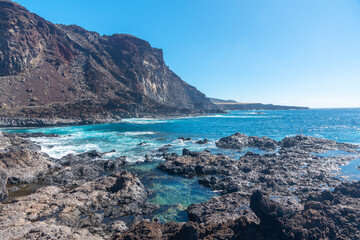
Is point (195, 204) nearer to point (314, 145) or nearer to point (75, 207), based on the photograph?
point (75, 207)

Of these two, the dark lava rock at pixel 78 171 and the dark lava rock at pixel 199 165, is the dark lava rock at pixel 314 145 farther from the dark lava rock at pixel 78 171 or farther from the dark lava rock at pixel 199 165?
the dark lava rock at pixel 78 171

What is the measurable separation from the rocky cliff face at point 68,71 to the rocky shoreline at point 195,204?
5935 centimetres

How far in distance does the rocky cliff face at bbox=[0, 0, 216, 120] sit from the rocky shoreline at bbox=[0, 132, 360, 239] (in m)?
59.3

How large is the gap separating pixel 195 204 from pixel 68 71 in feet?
372

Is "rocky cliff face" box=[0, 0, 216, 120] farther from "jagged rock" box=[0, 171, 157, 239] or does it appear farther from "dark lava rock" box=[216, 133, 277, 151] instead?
"jagged rock" box=[0, 171, 157, 239]

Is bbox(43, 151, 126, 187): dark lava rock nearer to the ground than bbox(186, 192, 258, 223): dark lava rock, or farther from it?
nearer to the ground

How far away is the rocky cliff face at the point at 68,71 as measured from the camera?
73.6 metres

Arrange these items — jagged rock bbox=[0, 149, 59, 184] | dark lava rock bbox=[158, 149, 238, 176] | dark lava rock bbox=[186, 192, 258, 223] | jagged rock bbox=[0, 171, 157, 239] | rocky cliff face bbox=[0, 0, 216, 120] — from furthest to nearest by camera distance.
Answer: rocky cliff face bbox=[0, 0, 216, 120] → dark lava rock bbox=[158, 149, 238, 176] → jagged rock bbox=[0, 149, 59, 184] → dark lava rock bbox=[186, 192, 258, 223] → jagged rock bbox=[0, 171, 157, 239]

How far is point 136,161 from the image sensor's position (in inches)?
908

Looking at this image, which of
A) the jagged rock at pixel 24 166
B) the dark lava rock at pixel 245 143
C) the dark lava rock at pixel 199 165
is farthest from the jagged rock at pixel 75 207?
the dark lava rock at pixel 245 143

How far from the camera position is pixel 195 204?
1172 cm

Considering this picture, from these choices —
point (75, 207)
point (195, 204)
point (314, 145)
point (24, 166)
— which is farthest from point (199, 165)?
point (314, 145)

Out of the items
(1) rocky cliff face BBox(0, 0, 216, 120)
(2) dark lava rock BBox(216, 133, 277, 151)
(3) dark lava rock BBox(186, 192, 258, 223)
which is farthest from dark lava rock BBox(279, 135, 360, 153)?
(1) rocky cliff face BBox(0, 0, 216, 120)

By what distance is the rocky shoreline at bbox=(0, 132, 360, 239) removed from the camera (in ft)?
25.0
